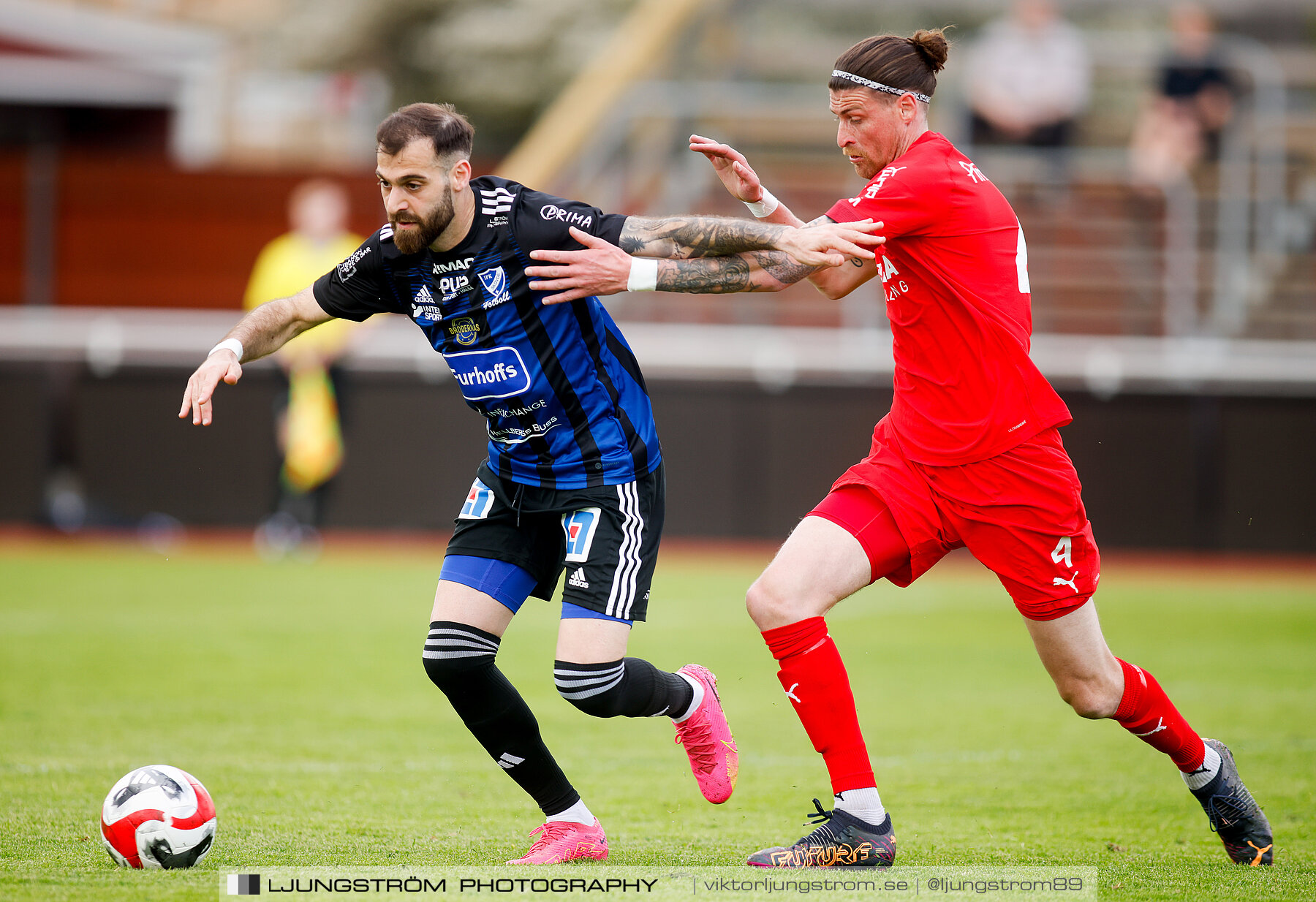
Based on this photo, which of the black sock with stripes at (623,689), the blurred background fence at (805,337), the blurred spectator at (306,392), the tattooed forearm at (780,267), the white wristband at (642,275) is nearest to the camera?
the white wristband at (642,275)

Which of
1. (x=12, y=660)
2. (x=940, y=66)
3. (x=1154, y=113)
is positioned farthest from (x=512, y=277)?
(x=1154, y=113)

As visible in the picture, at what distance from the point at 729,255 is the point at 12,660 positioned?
5731 mm

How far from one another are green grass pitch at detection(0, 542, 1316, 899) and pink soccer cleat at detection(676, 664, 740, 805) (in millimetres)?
169

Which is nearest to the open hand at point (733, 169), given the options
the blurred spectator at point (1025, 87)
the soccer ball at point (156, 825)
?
the soccer ball at point (156, 825)

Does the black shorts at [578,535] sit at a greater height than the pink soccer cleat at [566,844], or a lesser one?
greater

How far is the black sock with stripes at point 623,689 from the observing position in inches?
182

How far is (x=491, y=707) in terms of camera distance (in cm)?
468

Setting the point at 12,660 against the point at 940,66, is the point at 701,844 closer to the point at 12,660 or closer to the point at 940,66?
the point at 940,66

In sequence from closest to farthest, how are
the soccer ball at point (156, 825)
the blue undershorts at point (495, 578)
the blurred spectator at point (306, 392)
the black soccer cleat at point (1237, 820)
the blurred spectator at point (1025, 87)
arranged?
1. the soccer ball at point (156, 825)
2. the blue undershorts at point (495, 578)
3. the black soccer cleat at point (1237, 820)
4. the blurred spectator at point (306, 392)
5. the blurred spectator at point (1025, 87)

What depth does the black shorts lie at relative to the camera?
4691mm

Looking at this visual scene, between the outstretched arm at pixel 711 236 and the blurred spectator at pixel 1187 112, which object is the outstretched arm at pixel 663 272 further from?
the blurred spectator at pixel 1187 112

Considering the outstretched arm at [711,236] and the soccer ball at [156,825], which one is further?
the outstretched arm at [711,236]

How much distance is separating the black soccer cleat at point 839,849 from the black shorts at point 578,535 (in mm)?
854

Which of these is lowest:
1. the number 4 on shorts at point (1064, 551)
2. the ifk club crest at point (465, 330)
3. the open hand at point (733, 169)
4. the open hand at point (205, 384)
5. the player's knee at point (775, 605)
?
the player's knee at point (775, 605)
